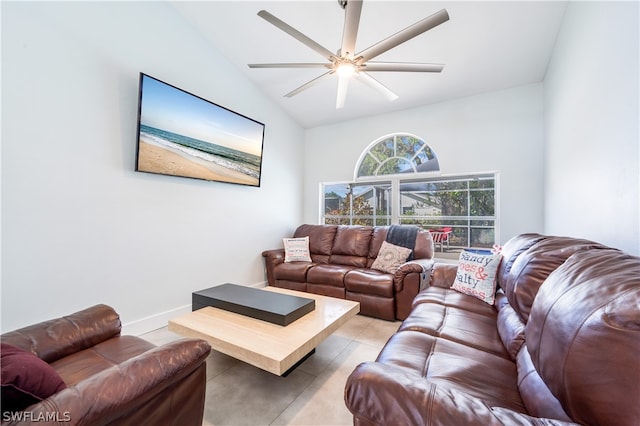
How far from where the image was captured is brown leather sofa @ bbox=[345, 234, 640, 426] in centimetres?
62

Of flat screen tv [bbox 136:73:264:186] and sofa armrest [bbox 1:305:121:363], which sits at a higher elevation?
flat screen tv [bbox 136:73:264:186]

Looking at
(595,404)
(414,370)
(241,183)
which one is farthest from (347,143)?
(595,404)

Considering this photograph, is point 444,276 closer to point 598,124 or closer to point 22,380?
point 598,124

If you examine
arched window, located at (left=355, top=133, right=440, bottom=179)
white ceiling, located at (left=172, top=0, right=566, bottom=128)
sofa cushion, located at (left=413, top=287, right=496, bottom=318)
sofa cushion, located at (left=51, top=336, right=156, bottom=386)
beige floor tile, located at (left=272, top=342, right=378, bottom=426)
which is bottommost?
beige floor tile, located at (left=272, top=342, right=378, bottom=426)

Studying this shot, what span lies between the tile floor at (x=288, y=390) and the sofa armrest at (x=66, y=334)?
0.73 metres

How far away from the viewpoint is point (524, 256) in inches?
61.4

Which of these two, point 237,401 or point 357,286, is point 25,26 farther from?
point 357,286

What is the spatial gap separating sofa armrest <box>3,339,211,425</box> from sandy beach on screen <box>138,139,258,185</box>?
6.97ft

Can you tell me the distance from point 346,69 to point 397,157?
2.22 meters

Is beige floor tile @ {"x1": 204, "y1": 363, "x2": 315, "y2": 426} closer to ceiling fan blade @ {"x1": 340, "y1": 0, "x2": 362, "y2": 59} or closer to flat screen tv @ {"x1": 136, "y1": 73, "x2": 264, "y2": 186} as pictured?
flat screen tv @ {"x1": 136, "y1": 73, "x2": 264, "y2": 186}

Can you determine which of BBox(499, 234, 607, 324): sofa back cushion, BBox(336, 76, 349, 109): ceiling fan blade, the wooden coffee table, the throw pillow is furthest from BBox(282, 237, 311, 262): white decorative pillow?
the throw pillow

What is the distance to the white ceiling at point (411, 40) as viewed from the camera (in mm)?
2406

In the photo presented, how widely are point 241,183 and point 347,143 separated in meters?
2.03

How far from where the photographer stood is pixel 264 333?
1.68 m
